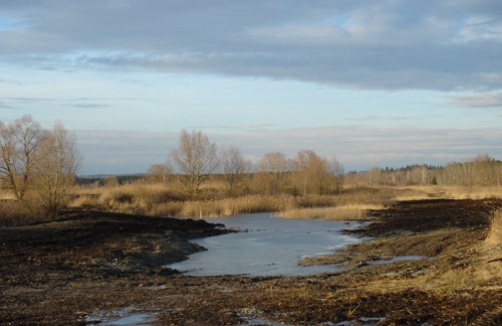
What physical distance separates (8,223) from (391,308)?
84.4 feet

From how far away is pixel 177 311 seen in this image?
8.75m

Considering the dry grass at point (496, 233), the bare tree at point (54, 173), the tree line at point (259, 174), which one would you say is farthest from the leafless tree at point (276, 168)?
the dry grass at point (496, 233)

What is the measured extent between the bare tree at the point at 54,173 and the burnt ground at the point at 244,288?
10.6 metres

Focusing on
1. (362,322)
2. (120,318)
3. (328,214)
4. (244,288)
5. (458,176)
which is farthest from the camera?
(458,176)

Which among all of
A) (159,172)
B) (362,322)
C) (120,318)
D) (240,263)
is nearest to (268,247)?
(240,263)

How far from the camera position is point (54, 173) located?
1302 inches

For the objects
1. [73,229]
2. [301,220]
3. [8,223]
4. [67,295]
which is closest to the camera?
[67,295]

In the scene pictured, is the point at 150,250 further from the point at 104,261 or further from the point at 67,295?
the point at 67,295

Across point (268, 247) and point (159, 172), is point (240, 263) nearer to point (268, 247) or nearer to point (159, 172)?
point (268, 247)

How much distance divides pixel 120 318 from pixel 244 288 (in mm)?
4085

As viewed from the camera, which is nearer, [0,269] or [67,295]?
[67,295]

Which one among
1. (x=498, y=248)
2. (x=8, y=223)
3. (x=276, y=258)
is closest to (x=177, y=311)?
(x=498, y=248)

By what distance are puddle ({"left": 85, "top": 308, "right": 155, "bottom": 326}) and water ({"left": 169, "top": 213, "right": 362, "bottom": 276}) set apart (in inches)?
291

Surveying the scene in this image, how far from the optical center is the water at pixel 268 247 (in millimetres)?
17359
